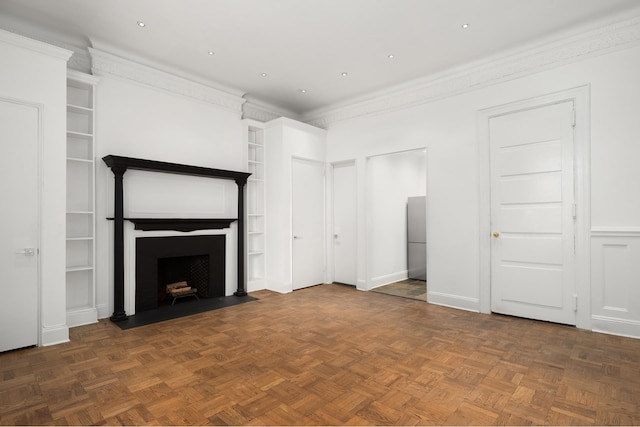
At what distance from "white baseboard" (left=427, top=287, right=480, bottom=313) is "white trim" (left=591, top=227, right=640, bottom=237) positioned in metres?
1.53

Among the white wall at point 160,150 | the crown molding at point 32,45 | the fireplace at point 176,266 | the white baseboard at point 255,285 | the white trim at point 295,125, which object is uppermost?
the crown molding at point 32,45

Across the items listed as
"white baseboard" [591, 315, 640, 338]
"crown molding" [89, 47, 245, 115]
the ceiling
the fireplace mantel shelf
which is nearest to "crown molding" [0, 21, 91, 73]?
the ceiling

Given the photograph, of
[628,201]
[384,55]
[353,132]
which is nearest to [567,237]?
[628,201]

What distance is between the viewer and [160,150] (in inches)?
179

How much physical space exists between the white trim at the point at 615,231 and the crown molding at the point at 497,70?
1.87m

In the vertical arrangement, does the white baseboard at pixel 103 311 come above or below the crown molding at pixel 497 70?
below

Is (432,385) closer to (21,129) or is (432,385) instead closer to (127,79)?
(21,129)

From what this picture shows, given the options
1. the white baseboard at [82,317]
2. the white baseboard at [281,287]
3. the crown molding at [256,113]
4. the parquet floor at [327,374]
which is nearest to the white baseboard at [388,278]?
the white baseboard at [281,287]

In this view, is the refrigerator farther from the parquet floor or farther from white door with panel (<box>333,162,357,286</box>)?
the parquet floor

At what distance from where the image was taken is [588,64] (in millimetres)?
3613

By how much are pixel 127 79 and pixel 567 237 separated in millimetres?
5661

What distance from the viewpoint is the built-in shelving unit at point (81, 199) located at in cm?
385

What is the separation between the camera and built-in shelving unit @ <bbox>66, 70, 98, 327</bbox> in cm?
385

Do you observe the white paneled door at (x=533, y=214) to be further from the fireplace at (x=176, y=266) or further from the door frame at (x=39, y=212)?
the door frame at (x=39, y=212)
